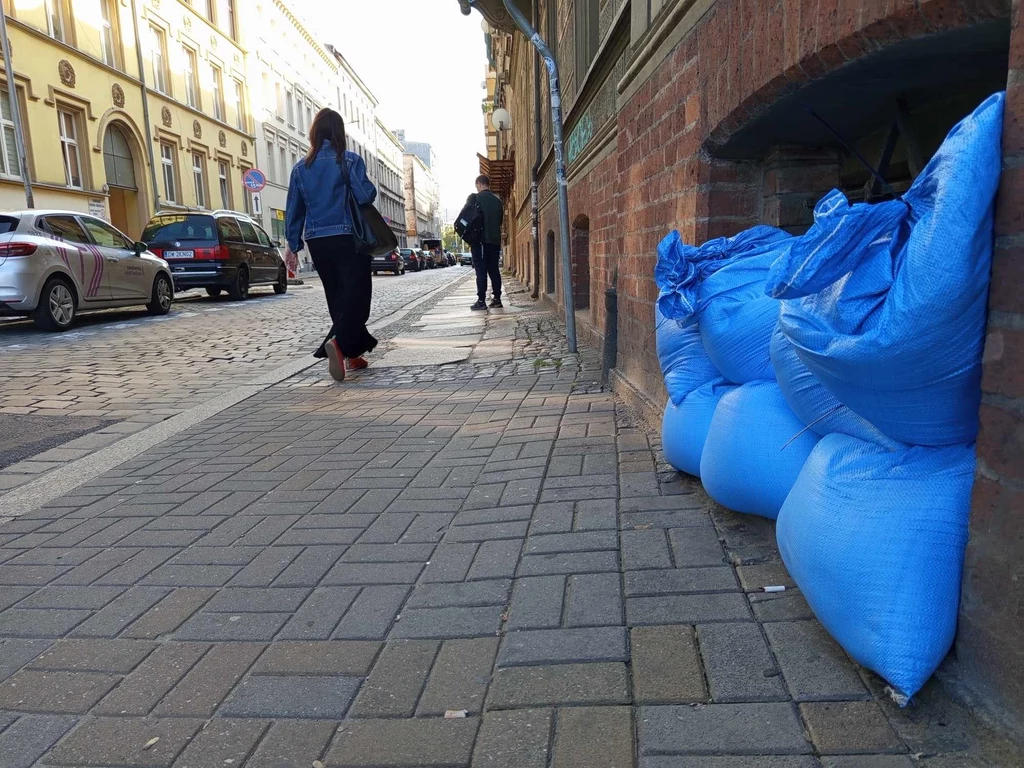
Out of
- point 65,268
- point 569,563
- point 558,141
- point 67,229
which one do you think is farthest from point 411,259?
point 569,563

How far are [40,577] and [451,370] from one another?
3.82 m

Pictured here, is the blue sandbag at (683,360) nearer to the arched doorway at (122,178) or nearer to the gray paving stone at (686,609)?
the gray paving stone at (686,609)

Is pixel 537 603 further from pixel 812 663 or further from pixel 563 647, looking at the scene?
pixel 812 663

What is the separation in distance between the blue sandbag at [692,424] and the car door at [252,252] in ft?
48.7

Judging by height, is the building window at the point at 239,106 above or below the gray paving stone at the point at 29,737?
above

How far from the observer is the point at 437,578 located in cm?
224

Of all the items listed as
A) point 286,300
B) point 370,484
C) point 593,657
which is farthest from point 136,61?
point 593,657

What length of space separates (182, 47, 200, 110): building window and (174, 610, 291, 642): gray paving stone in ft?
102

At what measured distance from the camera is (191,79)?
2925cm

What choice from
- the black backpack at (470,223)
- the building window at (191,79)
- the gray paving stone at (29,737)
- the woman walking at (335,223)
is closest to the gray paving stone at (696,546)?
the gray paving stone at (29,737)

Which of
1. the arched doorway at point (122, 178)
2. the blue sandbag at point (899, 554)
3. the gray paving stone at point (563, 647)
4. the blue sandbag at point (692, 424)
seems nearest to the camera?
the blue sandbag at point (899, 554)

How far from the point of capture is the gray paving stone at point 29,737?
59.9 inches

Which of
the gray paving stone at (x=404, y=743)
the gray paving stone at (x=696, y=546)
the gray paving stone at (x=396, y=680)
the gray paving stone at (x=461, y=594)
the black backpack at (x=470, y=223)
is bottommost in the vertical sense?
the gray paving stone at (x=404, y=743)

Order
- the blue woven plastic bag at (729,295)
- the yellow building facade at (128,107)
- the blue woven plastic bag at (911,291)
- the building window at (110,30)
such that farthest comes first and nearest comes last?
the building window at (110,30)
the yellow building facade at (128,107)
the blue woven plastic bag at (729,295)
the blue woven plastic bag at (911,291)
